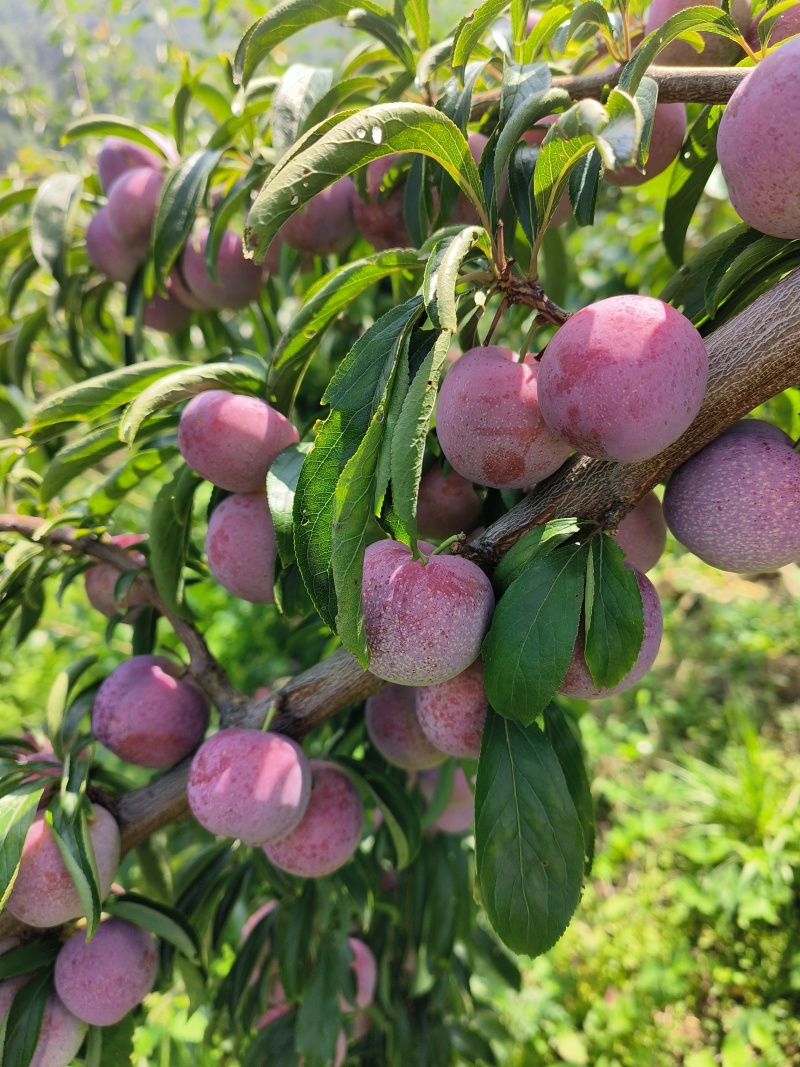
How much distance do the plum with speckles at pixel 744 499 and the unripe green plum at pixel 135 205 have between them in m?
0.82

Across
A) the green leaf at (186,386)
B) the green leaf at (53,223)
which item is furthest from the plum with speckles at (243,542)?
the green leaf at (53,223)

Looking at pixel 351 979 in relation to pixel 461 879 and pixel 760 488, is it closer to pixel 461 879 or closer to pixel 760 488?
pixel 461 879

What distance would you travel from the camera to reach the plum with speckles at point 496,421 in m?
0.55

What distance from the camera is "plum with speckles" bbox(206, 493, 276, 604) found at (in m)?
0.73

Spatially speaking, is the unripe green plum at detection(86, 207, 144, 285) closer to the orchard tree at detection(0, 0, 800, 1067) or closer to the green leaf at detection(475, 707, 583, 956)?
the orchard tree at detection(0, 0, 800, 1067)

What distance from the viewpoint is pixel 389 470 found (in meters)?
0.44

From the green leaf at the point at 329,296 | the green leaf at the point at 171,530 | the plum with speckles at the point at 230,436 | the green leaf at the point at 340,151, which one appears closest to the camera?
the green leaf at the point at 340,151

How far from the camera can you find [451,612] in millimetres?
541

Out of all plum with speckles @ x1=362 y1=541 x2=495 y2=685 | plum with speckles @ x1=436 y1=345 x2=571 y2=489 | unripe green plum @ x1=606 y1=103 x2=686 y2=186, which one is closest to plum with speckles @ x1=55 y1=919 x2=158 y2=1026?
plum with speckles @ x1=362 y1=541 x2=495 y2=685

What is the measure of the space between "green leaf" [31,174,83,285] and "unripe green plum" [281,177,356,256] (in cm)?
32

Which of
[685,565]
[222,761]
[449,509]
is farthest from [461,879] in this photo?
[685,565]

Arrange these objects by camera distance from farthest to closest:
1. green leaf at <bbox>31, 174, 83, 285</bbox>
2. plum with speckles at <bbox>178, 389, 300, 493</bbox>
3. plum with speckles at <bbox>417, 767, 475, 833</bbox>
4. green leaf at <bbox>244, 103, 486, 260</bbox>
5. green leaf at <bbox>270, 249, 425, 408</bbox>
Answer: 1. plum with speckles at <bbox>417, 767, 475, 833</bbox>
2. green leaf at <bbox>31, 174, 83, 285</bbox>
3. plum with speckles at <bbox>178, 389, 300, 493</bbox>
4. green leaf at <bbox>270, 249, 425, 408</bbox>
5. green leaf at <bbox>244, 103, 486, 260</bbox>

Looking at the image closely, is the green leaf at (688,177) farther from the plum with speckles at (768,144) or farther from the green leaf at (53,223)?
the green leaf at (53,223)

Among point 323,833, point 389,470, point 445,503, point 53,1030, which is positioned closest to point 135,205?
point 445,503
